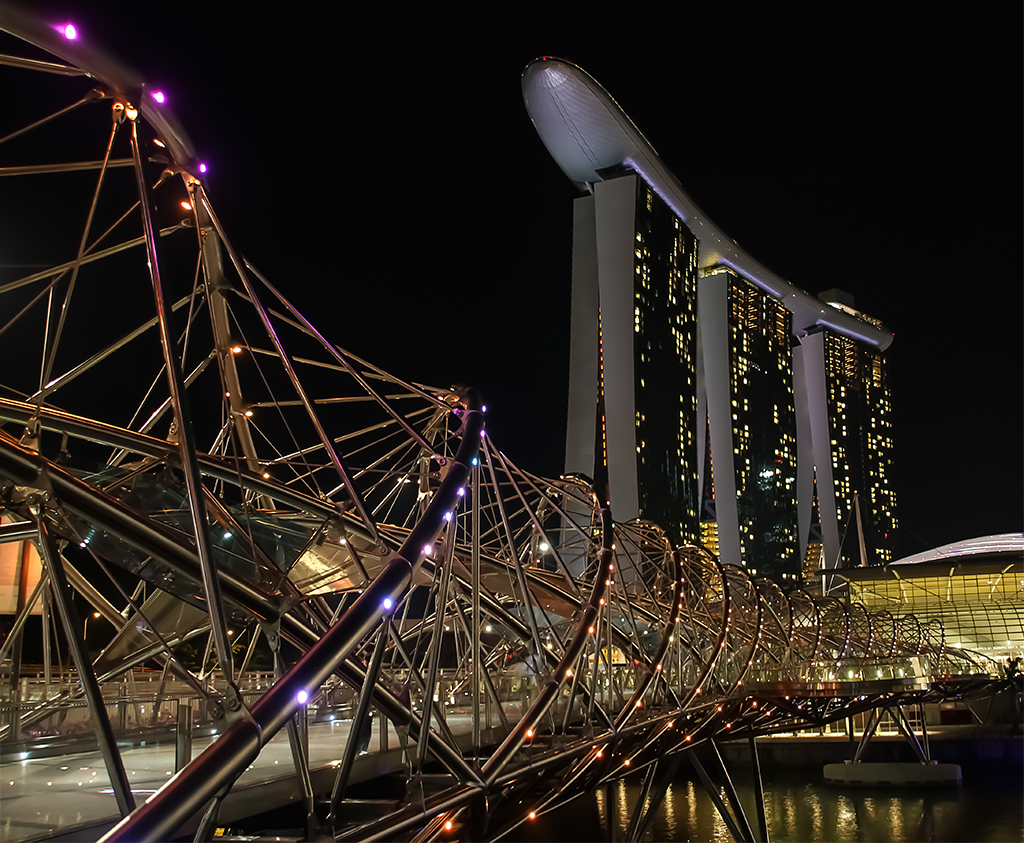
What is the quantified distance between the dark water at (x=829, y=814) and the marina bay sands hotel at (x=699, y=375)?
653 inches

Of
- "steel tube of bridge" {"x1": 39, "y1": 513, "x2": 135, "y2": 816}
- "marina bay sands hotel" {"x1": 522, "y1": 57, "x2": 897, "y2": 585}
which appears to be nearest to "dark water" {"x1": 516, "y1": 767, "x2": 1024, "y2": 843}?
"marina bay sands hotel" {"x1": 522, "y1": 57, "x2": 897, "y2": 585}

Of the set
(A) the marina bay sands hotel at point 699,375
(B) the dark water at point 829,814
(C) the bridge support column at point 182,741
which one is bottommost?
(B) the dark water at point 829,814

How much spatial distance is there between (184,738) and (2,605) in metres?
35.7

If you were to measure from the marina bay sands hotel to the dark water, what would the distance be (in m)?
16.6

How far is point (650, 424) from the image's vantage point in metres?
96.4

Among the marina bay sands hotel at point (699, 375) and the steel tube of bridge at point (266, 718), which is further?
the marina bay sands hotel at point (699, 375)

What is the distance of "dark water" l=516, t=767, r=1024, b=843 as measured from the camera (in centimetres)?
3659

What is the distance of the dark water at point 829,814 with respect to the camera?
36594mm

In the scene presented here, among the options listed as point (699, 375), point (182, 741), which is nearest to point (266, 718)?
point (182, 741)

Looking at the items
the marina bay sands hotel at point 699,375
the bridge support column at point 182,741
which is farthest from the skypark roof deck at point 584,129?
the bridge support column at point 182,741

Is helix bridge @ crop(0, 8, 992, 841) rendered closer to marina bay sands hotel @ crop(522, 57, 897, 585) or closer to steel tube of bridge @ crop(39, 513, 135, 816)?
steel tube of bridge @ crop(39, 513, 135, 816)

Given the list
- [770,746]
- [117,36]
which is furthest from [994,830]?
[117,36]

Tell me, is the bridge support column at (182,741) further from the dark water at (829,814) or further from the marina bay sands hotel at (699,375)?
the marina bay sands hotel at (699,375)

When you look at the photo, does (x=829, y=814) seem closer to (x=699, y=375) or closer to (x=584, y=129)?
(x=584, y=129)
